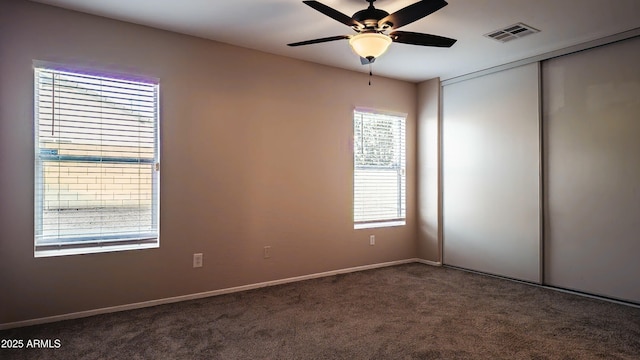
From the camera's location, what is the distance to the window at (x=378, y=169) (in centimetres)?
488

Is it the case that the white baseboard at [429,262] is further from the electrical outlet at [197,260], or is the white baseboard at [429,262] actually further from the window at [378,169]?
the electrical outlet at [197,260]

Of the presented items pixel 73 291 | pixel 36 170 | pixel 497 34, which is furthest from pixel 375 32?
pixel 73 291

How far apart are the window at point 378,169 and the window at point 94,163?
2435mm

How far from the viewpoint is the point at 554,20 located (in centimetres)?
326

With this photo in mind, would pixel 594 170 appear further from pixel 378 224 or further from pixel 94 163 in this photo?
pixel 94 163

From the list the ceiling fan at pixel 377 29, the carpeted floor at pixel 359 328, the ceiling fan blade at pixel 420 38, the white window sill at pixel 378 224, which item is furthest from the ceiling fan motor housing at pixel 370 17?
the white window sill at pixel 378 224

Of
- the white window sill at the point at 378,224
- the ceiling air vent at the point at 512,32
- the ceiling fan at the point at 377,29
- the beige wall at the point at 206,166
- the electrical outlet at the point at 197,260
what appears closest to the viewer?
the ceiling fan at the point at 377,29

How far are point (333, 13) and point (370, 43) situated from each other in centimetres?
39

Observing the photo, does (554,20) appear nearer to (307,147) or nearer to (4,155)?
(307,147)

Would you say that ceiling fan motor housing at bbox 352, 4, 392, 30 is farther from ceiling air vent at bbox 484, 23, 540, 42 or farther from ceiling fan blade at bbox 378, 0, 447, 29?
ceiling air vent at bbox 484, 23, 540, 42

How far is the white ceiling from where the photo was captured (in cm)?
298

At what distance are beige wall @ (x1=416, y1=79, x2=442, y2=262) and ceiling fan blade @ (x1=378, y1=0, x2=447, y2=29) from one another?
2.80m

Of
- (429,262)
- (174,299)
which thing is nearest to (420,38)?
(174,299)

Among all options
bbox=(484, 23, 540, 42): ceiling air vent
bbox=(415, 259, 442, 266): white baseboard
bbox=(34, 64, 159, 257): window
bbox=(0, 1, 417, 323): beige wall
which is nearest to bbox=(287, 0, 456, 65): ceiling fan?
bbox=(484, 23, 540, 42): ceiling air vent
